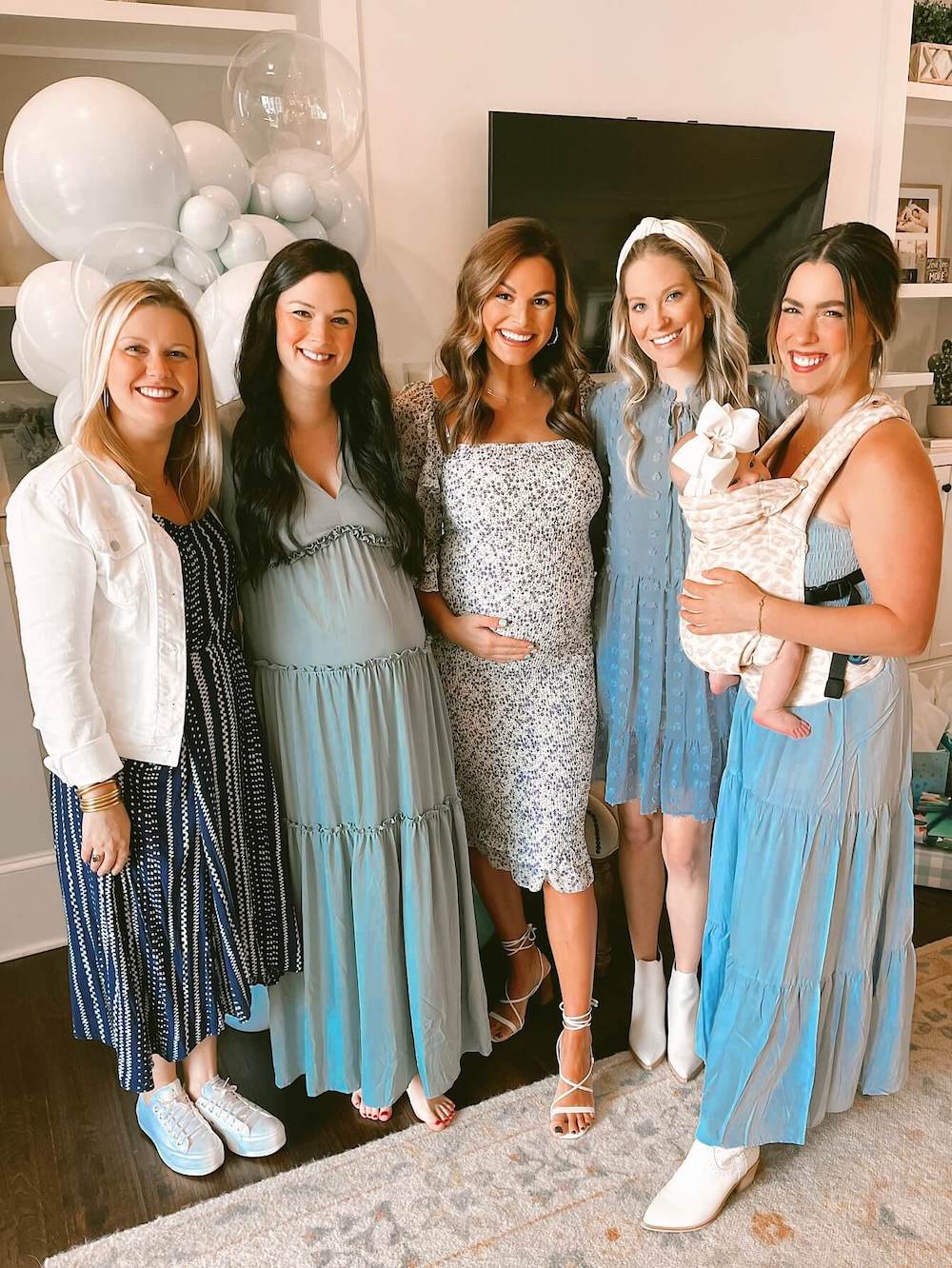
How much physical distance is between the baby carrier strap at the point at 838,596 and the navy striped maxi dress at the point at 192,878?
3.18ft

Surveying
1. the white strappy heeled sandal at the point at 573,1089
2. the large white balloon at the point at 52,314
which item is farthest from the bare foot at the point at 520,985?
the large white balloon at the point at 52,314

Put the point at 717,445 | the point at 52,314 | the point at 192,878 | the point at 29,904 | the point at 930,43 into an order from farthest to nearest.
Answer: the point at 930,43 < the point at 29,904 < the point at 52,314 < the point at 192,878 < the point at 717,445

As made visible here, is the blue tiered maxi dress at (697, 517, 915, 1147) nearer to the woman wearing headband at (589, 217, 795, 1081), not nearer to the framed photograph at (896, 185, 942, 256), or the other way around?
the woman wearing headband at (589, 217, 795, 1081)

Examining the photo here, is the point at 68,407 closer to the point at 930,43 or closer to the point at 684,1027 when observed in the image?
the point at 684,1027

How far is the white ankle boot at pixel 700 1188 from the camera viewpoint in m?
1.66

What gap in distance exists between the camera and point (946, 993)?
227 centimetres

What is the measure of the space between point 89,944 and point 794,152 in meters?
3.47

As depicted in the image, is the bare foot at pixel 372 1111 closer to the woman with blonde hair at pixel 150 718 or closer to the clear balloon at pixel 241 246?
the woman with blonde hair at pixel 150 718

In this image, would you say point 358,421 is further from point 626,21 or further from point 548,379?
point 626,21

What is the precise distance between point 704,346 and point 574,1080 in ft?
4.81

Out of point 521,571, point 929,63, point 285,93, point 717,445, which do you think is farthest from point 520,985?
point 929,63

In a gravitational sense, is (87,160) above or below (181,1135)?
above

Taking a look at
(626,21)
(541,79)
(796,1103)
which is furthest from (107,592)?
(626,21)

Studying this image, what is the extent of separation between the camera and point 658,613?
186 cm
